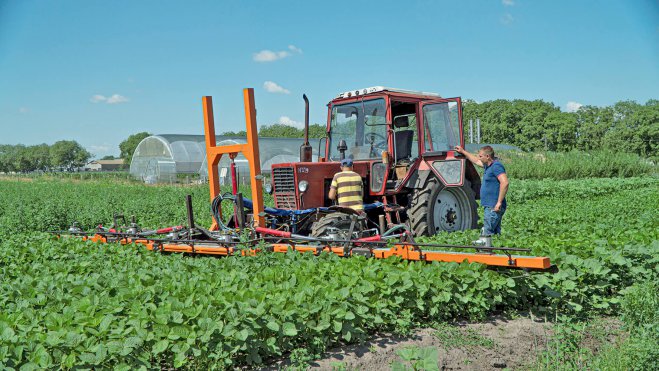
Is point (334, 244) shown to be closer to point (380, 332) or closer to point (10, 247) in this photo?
point (380, 332)

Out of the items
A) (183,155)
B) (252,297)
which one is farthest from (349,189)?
(183,155)

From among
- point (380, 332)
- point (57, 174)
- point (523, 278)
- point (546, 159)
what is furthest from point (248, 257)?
point (57, 174)

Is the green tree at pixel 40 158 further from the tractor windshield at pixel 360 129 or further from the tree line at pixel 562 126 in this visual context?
the tractor windshield at pixel 360 129

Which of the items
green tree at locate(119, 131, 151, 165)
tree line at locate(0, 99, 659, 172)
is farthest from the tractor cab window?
green tree at locate(119, 131, 151, 165)

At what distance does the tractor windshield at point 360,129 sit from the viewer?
28.1ft

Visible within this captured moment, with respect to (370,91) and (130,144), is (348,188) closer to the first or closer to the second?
(370,91)

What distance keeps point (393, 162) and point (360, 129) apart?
768 mm

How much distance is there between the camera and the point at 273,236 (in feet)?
24.2

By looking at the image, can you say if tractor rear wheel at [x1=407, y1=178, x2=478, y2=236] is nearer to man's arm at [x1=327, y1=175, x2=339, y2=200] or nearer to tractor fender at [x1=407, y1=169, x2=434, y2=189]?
tractor fender at [x1=407, y1=169, x2=434, y2=189]

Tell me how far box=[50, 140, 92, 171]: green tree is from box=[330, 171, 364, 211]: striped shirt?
125982mm

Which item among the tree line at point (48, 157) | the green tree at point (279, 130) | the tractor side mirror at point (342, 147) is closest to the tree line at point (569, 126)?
the green tree at point (279, 130)

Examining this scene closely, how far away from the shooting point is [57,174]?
141ft

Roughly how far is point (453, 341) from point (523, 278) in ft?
4.21

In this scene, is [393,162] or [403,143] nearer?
[393,162]
